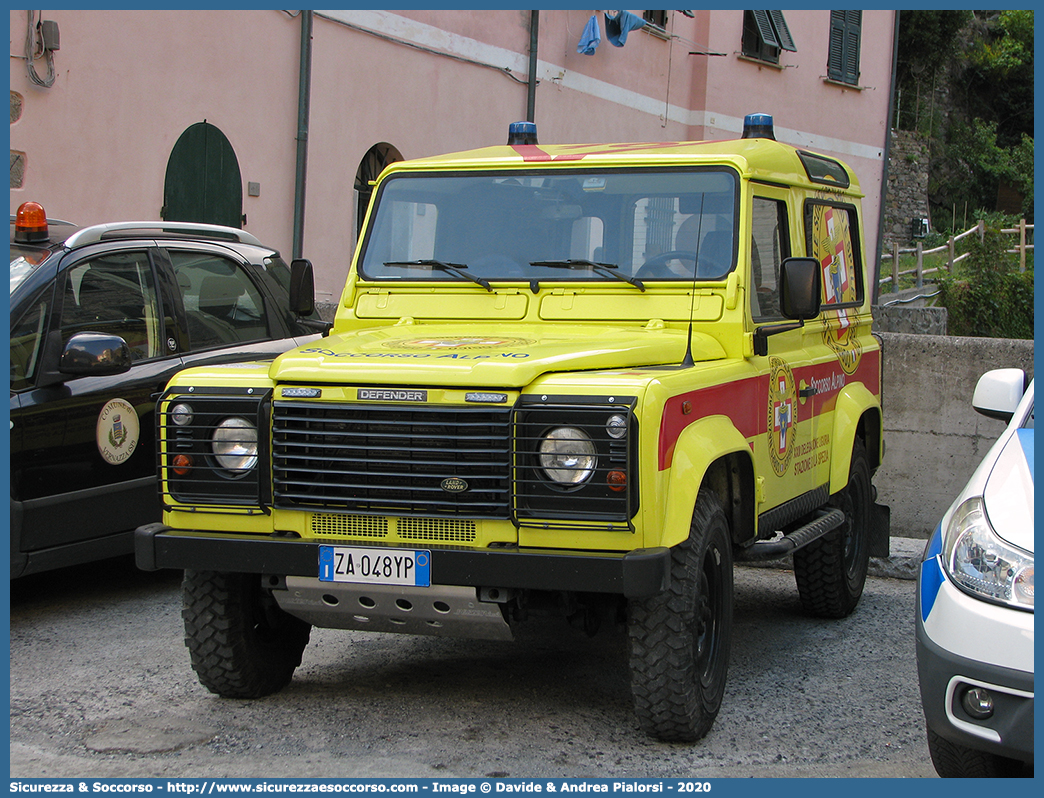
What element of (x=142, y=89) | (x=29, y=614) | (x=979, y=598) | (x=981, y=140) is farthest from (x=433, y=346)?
(x=981, y=140)

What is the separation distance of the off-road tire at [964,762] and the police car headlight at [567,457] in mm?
1309

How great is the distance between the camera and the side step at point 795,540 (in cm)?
497

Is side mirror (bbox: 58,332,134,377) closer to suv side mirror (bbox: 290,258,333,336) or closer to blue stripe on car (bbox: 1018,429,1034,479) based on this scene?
suv side mirror (bbox: 290,258,333,336)

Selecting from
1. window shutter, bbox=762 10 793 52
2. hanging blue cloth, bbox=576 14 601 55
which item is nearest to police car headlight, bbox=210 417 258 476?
hanging blue cloth, bbox=576 14 601 55

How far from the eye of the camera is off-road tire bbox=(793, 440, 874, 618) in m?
6.17

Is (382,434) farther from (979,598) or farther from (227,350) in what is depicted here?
(227,350)

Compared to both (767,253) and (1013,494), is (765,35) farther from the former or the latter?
(1013,494)

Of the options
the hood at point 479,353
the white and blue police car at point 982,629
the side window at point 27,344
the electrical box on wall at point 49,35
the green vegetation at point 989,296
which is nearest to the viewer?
the white and blue police car at point 982,629

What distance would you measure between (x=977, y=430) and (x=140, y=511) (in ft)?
21.7

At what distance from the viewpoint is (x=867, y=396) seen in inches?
261

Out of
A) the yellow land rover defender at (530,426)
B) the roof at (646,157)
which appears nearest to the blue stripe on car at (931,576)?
the yellow land rover defender at (530,426)

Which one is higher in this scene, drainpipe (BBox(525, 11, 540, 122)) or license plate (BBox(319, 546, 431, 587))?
drainpipe (BBox(525, 11, 540, 122))

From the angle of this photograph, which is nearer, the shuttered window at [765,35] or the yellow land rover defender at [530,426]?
the yellow land rover defender at [530,426]

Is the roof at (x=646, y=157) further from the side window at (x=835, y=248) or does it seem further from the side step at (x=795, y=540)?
the side step at (x=795, y=540)
